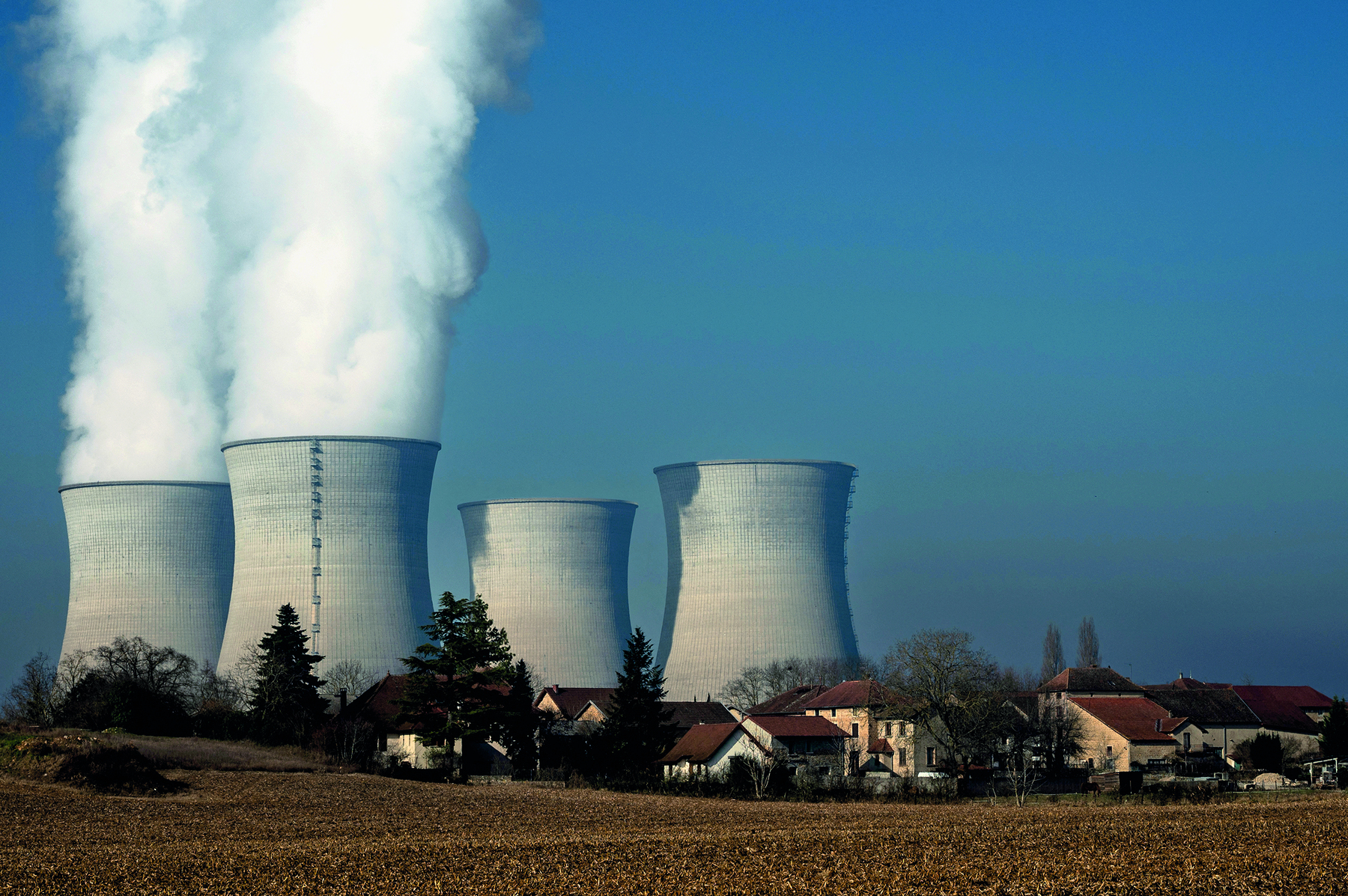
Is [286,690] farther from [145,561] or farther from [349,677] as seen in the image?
[145,561]

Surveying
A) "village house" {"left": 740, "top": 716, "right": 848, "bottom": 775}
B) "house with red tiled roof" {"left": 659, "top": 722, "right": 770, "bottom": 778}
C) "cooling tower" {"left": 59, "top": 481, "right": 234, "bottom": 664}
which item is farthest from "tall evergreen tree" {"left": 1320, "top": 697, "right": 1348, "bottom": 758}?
"cooling tower" {"left": 59, "top": 481, "right": 234, "bottom": 664}

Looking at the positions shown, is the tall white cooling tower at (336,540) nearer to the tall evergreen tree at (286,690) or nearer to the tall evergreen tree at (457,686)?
the tall evergreen tree at (286,690)

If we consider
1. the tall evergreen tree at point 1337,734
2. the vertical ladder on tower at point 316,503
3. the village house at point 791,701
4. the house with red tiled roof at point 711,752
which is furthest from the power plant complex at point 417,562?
the tall evergreen tree at point 1337,734

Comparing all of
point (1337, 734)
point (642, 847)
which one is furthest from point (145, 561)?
point (1337, 734)

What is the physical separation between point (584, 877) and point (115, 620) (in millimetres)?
25103

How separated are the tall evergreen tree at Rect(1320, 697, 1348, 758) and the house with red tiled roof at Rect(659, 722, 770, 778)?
12113mm

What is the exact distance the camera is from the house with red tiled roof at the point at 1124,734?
96.7 feet

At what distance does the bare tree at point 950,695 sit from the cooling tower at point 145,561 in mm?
16659

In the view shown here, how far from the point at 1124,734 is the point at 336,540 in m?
16.3

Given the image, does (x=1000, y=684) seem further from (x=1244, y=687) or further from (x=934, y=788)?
(x=1244, y=687)

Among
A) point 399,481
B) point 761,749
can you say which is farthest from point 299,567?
point 761,749

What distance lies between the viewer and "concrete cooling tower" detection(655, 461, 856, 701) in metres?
33.5

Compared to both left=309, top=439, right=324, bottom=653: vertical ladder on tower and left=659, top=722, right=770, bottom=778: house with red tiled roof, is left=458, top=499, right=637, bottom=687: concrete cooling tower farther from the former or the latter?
left=659, top=722, right=770, bottom=778: house with red tiled roof

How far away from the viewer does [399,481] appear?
100 ft
